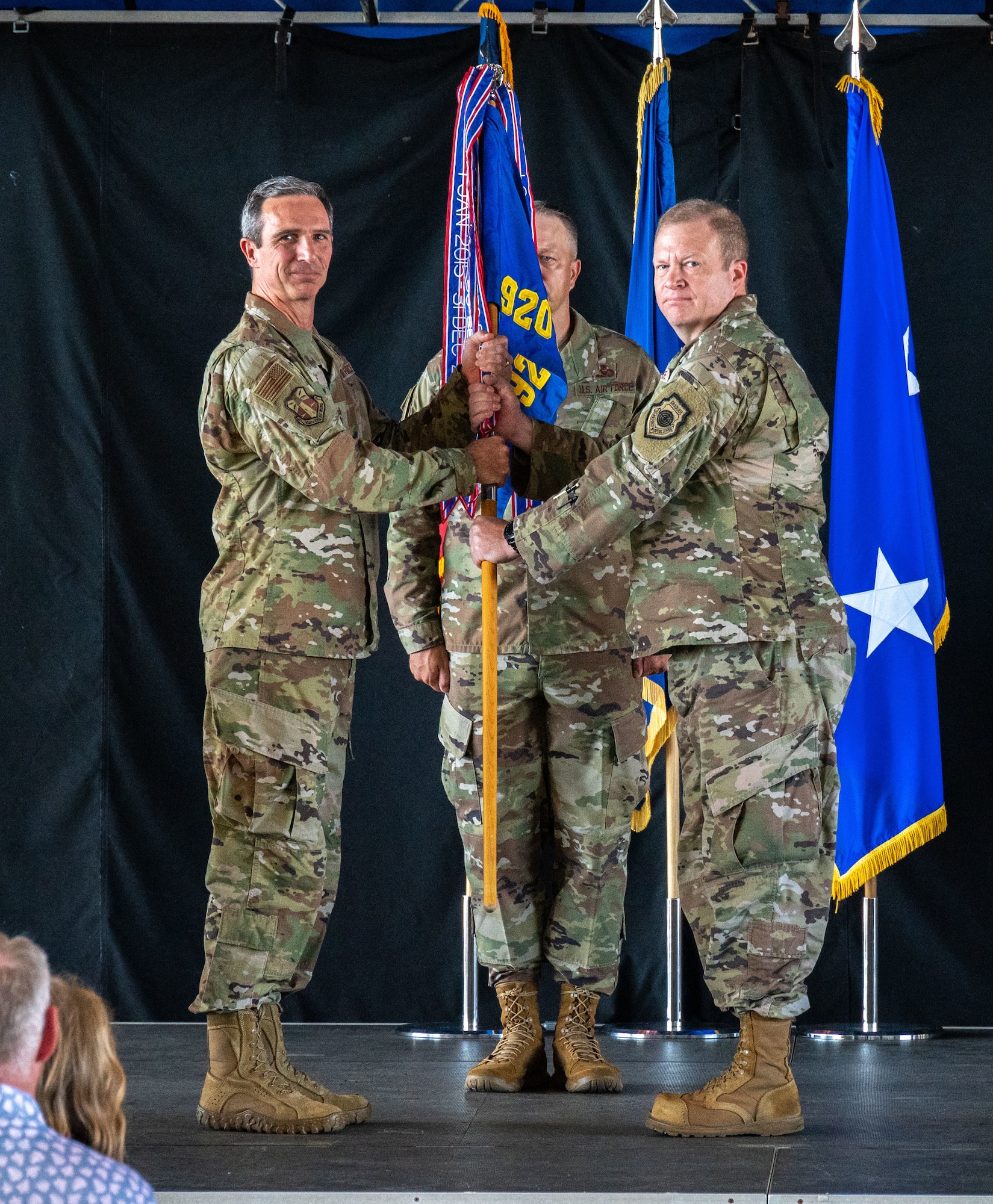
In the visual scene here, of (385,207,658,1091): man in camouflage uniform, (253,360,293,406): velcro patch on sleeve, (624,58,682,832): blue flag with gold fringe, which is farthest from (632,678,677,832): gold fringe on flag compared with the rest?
(253,360,293,406): velcro patch on sleeve

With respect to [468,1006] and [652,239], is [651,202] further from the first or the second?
[468,1006]

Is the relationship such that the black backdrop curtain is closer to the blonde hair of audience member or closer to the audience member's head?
the blonde hair of audience member

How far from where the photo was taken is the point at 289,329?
3123 millimetres

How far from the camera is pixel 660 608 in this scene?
2975 millimetres

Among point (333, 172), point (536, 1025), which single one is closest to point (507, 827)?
point (536, 1025)

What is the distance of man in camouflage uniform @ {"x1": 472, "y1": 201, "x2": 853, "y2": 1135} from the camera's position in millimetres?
2852

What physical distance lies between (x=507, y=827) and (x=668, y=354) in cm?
148

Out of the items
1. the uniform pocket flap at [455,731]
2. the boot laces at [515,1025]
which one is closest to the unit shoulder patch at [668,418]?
the uniform pocket flap at [455,731]

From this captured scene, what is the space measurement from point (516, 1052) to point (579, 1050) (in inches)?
5.5

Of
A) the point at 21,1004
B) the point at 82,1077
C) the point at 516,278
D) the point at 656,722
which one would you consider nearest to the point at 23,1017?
the point at 21,1004

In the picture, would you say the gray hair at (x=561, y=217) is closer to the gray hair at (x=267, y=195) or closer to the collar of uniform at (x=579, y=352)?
the collar of uniform at (x=579, y=352)

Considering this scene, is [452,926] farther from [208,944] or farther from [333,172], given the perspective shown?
[333,172]

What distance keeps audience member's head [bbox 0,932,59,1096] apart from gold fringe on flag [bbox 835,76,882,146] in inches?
140

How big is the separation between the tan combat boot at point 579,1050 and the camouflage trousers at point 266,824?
2.18ft
